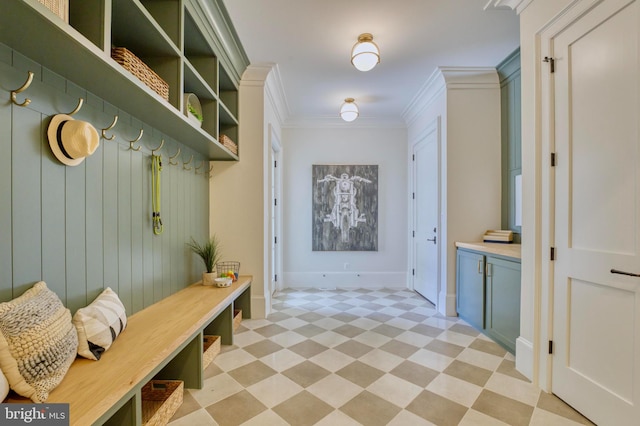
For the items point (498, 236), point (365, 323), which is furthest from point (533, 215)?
point (365, 323)

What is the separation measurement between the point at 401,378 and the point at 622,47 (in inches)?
88.5

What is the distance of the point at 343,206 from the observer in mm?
4629

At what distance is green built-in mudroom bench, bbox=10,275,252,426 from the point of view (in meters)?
1.00

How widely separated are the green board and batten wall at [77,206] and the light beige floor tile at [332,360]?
4.20 ft

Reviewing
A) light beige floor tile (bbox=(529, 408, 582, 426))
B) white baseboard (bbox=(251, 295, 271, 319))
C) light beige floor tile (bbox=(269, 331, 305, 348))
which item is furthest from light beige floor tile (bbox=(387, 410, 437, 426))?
white baseboard (bbox=(251, 295, 271, 319))

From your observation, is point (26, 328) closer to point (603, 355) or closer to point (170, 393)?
point (170, 393)

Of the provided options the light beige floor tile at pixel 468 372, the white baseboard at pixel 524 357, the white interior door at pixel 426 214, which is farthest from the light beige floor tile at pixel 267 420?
the white interior door at pixel 426 214

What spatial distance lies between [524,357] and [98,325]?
8.47 feet

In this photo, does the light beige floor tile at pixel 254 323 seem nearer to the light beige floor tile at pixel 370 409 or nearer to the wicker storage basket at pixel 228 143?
the light beige floor tile at pixel 370 409

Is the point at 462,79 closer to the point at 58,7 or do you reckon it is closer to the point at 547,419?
the point at 547,419

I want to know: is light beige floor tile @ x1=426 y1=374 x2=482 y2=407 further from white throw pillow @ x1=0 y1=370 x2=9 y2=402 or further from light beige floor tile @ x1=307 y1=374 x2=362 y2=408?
white throw pillow @ x1=0 y1=370 x2=9 y2=402

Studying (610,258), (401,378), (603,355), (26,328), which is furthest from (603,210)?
(26,328)

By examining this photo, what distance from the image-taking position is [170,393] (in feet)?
5.23

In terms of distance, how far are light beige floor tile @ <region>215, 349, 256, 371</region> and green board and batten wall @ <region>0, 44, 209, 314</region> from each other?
2.14 feet
